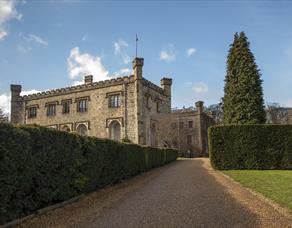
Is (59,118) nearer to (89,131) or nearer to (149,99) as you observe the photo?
(89,131)

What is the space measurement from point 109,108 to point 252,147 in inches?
822

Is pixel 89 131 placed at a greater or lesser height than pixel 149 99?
lesser

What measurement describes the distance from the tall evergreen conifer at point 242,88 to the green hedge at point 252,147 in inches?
168

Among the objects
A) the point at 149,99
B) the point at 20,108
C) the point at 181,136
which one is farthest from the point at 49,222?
the point at 181,136

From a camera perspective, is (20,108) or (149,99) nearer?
(149,99)

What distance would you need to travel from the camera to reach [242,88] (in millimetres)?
24578

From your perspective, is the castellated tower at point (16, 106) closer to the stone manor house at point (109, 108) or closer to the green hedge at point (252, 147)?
the stone manor house at point (109, 108)

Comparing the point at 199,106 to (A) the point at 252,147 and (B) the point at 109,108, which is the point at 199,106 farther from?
(A) the point at 252,147

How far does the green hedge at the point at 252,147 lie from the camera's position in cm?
1920

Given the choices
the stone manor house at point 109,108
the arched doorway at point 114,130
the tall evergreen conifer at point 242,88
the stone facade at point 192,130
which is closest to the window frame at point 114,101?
the stone manor house at point 109,108

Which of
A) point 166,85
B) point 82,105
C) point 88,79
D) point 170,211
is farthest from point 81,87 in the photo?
point 170,211

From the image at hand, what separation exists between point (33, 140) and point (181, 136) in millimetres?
49370

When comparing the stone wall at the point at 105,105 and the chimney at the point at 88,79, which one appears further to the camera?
the chimney at the point at 88,79

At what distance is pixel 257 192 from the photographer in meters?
10.1
